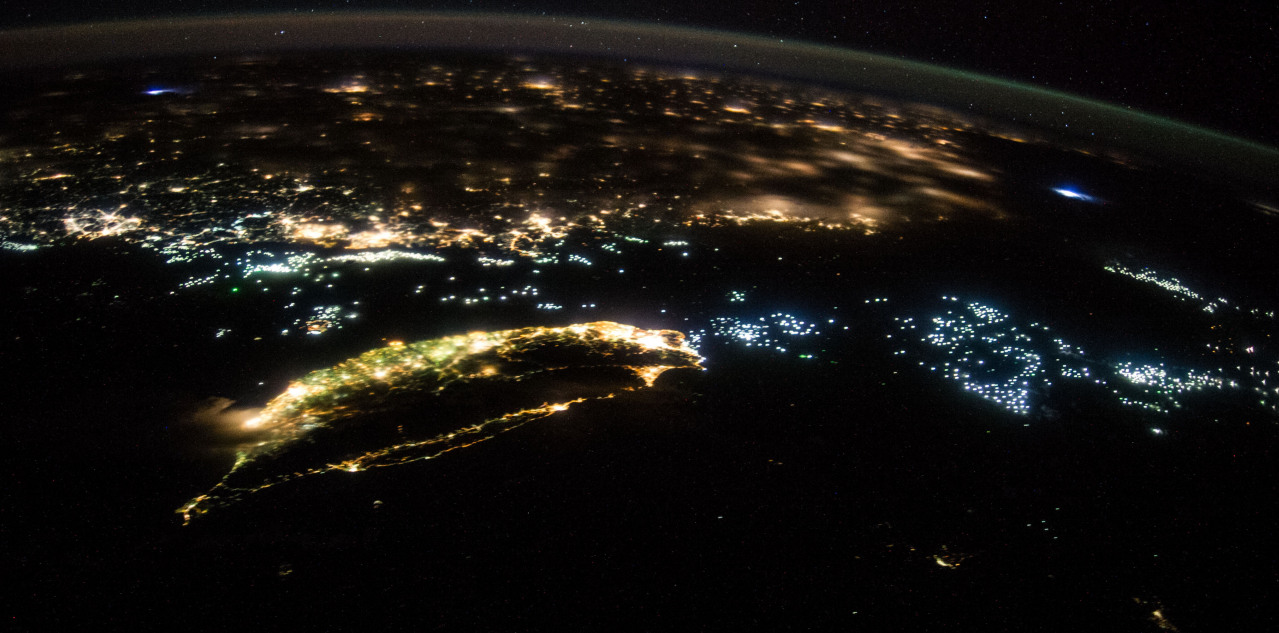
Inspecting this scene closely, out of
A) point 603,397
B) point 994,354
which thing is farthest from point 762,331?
point 994,354

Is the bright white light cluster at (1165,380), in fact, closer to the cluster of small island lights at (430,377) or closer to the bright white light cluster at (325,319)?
the cluster of small island lights at (430,377)

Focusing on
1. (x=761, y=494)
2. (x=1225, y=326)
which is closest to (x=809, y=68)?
(x=1225, y=326)

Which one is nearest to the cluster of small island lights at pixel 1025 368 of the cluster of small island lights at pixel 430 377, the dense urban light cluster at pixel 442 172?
the cluster of small island lights at pixel 430 377

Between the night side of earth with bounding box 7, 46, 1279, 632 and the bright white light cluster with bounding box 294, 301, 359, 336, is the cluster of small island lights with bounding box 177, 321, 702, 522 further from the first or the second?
the bright white light cluster with bounding box 294, 301, 359, 336

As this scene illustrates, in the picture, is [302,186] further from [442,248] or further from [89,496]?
[89,496]

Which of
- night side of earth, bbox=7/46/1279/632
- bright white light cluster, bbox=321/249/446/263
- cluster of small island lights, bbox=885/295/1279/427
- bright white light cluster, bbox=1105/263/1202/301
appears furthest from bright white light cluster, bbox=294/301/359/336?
bright white light cluster, bbox=1105/263/1202/301

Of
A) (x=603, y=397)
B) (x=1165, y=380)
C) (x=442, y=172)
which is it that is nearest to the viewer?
(x=603, y=397)

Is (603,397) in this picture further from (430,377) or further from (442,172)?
(442,172)
